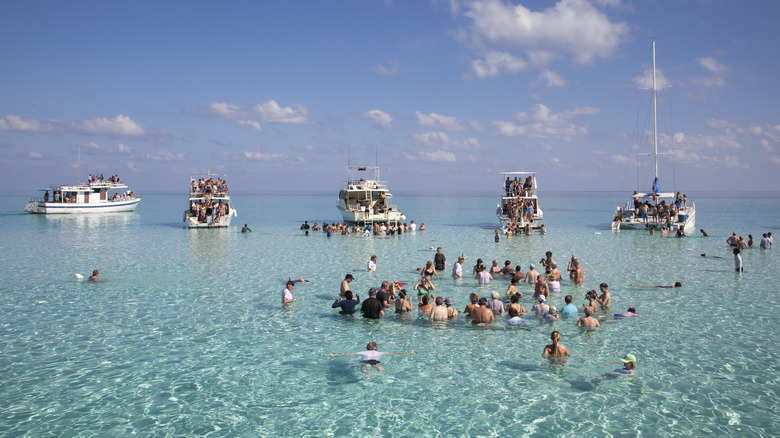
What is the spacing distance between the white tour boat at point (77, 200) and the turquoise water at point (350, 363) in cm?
4923

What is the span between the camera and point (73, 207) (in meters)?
63.1

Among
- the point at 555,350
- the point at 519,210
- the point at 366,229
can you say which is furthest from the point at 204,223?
the point at 555,350

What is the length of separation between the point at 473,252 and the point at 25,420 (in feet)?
79.9

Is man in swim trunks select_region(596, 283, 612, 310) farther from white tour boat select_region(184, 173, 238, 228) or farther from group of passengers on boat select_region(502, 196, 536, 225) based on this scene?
white tour boat select_region(184, 173, 238, 228)

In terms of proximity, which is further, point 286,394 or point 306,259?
point 306,259

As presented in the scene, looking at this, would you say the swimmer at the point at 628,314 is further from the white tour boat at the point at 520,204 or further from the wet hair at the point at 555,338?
the white tour boat at the point at 520,204

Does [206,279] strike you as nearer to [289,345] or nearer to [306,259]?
[306,259]

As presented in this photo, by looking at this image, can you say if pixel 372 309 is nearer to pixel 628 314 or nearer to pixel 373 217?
pixel 628 314

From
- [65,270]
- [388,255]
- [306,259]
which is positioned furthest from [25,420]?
[388,255]

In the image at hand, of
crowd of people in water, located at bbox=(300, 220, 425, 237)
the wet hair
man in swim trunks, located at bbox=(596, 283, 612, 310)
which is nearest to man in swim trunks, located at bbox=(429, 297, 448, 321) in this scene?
the wet hair

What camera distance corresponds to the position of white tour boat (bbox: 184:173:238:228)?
44.7 metres

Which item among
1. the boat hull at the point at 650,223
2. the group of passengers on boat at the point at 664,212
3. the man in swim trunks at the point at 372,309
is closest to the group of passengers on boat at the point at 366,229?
the boat hull at the point at 650,223

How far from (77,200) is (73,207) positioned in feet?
5.12

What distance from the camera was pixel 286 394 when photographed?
9453 mm
